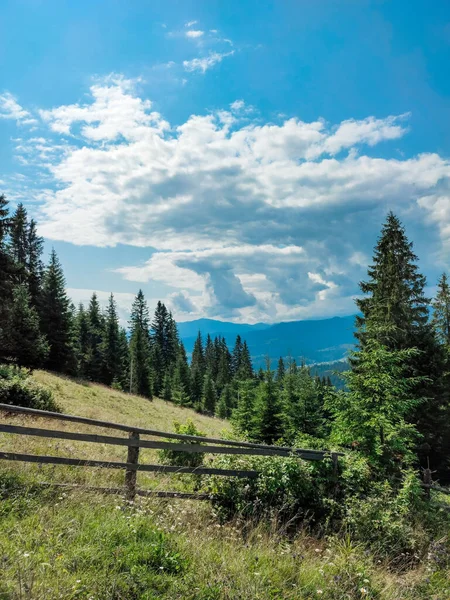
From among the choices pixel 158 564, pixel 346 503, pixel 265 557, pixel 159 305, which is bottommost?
pixel 346 503

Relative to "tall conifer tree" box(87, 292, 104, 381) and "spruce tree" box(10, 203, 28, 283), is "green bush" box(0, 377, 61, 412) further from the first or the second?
"spruce tree" box(10, 203, 28, 283)

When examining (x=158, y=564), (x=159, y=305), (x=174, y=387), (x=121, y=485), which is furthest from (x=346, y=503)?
(x=159, y=305)

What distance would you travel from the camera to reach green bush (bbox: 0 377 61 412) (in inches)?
551

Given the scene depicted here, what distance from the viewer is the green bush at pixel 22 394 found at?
14.0 metres

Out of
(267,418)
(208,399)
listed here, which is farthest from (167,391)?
(267,418)

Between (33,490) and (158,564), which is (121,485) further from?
(158,564)

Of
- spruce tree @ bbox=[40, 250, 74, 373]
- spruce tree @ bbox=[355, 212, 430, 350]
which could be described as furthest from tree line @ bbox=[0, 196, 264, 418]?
spruce tree @ bbox=[355, 212, 430, 350]

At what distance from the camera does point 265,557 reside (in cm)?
455

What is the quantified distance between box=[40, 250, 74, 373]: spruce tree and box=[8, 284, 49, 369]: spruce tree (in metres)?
9.35

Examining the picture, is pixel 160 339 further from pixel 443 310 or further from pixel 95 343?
pixel 443 310

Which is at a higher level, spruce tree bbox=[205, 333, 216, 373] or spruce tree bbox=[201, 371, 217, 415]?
spruce tree bbox=[205, 333, 216, 373]

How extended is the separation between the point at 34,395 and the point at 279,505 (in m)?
11.5

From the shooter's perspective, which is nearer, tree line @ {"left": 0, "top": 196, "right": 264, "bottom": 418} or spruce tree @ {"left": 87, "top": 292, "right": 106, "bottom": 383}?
tree line @ {"left": 0, "top": 196, "right": 264, "bottom": 418}

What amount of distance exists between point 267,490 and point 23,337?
84.3 ft
